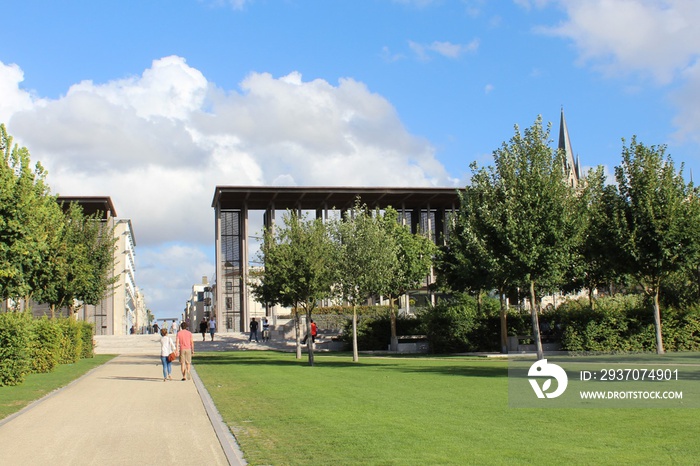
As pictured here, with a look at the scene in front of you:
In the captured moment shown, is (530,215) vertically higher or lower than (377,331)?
higher

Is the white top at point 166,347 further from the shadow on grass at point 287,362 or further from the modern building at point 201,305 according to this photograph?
the modern building at point 201,305

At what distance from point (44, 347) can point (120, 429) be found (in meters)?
15.5

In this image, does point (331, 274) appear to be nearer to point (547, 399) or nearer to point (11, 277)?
point (11, 277)

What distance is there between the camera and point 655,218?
30.3 metres

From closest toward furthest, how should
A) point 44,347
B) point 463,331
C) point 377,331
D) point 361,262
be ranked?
1. point 44,347
2. point 361,262
3. point 463,331
4. point 377,331

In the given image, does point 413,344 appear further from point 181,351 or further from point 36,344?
point 36,344

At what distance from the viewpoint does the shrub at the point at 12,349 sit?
63.6ft

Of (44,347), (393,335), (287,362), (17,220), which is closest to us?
(17,220)

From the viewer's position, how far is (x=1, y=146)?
64.8 ft

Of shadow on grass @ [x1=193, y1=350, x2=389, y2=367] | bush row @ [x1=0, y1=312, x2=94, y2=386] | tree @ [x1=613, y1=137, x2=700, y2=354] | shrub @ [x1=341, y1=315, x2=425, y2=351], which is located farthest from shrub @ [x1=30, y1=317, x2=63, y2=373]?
tree @ [x1=613, y1=137, x2=700, y2=354]

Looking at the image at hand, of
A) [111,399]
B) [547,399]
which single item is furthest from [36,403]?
[547,399]

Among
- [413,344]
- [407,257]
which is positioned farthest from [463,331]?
[407,257]

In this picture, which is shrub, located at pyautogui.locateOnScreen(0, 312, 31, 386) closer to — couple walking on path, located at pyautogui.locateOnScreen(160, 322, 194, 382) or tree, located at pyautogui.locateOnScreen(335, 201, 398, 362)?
couple walking on path, located at pyautogui.locateOnScreen(160, 322, 194, 382)

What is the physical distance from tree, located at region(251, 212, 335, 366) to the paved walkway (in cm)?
994
